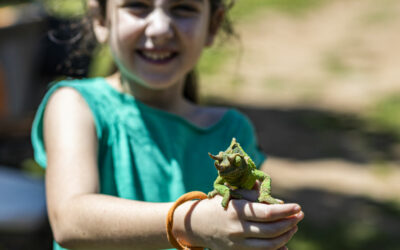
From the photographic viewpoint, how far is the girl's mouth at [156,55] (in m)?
2.37

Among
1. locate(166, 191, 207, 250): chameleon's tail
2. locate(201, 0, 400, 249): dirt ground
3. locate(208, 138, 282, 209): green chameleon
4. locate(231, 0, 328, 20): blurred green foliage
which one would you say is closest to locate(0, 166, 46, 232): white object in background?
locate(201, 0, 400, 249): dirt ground

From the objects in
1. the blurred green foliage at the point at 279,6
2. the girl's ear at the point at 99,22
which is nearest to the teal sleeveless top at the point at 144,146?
the girl's ear at the point at 99,22

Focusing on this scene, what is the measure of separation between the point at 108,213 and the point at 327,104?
8.72 m

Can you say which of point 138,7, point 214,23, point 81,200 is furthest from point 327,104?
point 81,200

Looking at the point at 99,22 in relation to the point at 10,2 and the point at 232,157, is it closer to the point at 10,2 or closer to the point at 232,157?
the point at 232,157

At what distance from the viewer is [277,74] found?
37.9 ft

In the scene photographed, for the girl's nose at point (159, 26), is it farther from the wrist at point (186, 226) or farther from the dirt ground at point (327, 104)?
the dirt ground at point (327, 104)

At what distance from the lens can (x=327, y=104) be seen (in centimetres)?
1012

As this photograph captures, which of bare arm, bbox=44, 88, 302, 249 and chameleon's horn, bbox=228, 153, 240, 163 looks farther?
bare arm, bbox=44, 88, 302, 249

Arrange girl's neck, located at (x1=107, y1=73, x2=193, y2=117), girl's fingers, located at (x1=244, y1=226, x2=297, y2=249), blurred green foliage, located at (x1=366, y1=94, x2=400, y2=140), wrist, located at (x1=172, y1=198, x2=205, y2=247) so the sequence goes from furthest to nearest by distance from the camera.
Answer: blurred green foliage, located at (x1=366, y1=94, x2=400, y2=140) → girl's neck, located at (x1=107, y1=73, x2=193, y2=117) → wrist, located at (x1=172, y1=198, x2=205, y2=247) → girl's fingers, located at (x1=244, y1=226, x2=297, y2=249)

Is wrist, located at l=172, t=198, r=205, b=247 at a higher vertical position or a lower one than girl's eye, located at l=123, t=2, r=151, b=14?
lower

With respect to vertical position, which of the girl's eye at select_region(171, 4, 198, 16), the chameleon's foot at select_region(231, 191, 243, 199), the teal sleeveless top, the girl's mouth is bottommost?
the teal sleeveless top

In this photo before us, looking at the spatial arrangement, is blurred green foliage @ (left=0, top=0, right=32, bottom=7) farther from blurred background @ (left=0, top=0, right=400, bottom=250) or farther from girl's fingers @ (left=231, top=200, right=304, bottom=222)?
girl's fingers @ (left=231, top=200, right=304, bottom=222)

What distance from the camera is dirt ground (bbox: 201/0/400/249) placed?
662 cm
